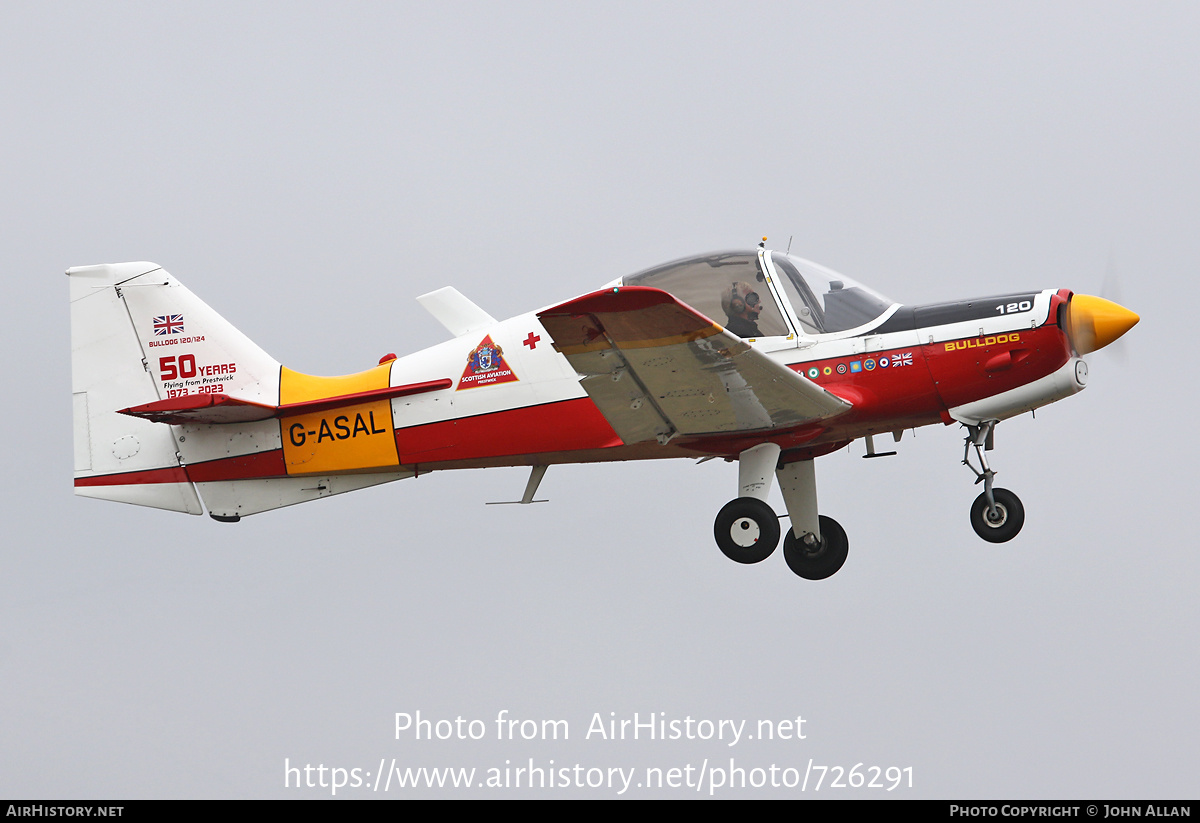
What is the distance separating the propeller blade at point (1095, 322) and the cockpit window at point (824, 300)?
61.0 inches

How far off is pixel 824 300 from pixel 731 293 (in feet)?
2.73

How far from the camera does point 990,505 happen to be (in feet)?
36.5

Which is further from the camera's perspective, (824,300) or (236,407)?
(236,407)

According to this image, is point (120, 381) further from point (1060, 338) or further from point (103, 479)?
point (1060, 338)

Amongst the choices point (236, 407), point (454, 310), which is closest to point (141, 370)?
point (236, 407)

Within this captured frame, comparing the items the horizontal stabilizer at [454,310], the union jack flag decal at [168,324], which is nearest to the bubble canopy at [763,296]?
the horizontal stabilizer at [454,310]

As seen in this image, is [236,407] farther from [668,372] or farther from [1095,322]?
[1095,322]

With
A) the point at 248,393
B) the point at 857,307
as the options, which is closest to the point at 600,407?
the point at 857,307

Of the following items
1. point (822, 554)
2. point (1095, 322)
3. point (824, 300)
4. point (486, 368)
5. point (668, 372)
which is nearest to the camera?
point (668, 372)

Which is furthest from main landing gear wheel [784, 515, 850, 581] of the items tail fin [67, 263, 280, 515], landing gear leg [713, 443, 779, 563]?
tail fin [67, 263, 280, 515]

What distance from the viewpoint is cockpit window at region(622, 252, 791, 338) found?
11172mm

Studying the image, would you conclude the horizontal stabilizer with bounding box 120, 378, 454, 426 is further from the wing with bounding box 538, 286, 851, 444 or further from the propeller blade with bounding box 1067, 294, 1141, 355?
the propeller blade with bounding box 1067, 294, 1141, 355

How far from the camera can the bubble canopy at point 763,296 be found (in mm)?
11188

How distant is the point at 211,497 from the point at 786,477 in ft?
18.5
